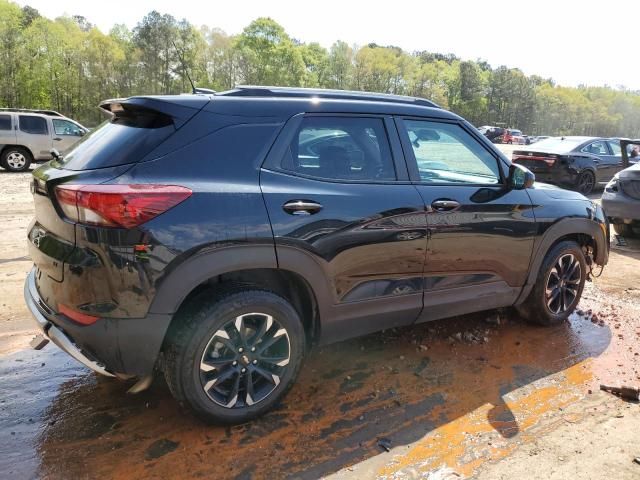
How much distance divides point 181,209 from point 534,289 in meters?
3.09

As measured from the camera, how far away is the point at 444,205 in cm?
333

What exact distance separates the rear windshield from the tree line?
28.0m

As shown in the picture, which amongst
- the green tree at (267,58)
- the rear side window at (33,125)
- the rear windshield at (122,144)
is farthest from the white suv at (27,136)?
the green tree at (267,58)

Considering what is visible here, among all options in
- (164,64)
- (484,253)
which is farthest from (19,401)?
(164,64)

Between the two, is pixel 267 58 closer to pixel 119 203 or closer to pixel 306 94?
pixel 306 94

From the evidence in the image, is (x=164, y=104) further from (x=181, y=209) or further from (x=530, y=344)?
(x=530, y=344)

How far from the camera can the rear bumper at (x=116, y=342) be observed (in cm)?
244

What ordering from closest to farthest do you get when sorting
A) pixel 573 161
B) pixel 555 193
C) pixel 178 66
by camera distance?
pixel 555 193 < pixel 573 161 < pixel 178 66

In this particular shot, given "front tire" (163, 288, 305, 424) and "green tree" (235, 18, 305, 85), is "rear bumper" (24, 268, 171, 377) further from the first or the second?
"green tree" (235, 18, 305, 85)

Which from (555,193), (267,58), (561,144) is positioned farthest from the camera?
(267,58)

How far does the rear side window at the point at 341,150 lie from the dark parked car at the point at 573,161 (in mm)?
10708

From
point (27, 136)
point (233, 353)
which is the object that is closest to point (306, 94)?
point (233, 353)

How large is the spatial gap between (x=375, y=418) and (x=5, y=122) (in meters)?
15.5

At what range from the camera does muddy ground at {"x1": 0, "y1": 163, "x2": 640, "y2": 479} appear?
2592 millimetres
